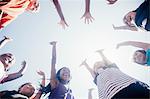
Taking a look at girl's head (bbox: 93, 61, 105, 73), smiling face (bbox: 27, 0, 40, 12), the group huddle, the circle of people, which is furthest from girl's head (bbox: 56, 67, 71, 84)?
smiling face (bbox: 27, 0, 40, 12)

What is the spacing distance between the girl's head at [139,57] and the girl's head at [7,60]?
0.78 m

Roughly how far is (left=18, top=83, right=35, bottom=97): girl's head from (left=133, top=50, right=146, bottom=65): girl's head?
68 centimetres

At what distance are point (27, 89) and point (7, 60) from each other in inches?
8.8

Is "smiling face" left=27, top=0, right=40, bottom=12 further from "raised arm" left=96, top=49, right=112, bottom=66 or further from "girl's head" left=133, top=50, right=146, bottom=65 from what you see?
"girl's head" left=133, top=50, right=146, bottom=65

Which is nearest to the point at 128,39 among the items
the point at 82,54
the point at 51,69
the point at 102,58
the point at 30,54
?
the point at 102,58

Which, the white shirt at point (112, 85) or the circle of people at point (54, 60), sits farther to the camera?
the circle of people at point (54, 60)

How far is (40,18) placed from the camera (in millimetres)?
1582

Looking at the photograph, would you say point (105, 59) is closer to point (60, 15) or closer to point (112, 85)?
point (60, 15)

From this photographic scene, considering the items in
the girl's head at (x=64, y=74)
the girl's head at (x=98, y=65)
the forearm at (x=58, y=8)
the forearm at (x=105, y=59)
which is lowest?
the girl's head at (x=64, y=74)

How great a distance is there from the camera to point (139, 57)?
1.54m

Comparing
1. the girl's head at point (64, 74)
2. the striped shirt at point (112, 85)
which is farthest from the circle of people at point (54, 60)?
the striped shirt at point (112, 85)

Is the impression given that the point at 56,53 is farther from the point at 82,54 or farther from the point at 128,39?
the point at 128,39

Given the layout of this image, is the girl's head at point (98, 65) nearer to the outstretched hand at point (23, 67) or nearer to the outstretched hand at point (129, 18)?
the outstretched hand at point (129, 18)

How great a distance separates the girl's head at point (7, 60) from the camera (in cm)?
153
